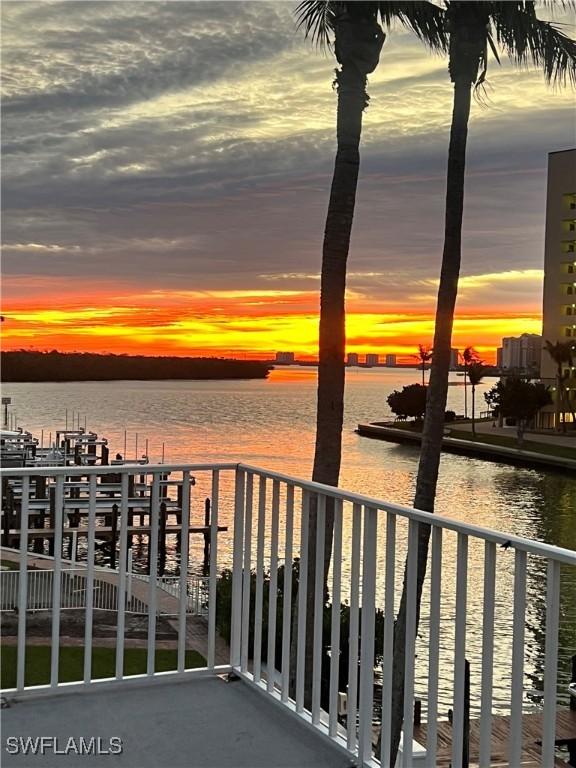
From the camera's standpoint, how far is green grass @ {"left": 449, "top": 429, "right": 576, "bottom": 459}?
4626 centimetres

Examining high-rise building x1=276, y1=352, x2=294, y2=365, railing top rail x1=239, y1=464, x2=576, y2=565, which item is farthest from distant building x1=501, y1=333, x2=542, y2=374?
railing top rail x1=239, y1=464, x2=576, y2=565

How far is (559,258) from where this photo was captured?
64.4 metres

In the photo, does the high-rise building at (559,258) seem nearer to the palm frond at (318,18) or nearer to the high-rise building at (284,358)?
the high-rise building at (284,358)

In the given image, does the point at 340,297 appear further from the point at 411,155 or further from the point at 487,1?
the point at 411,155

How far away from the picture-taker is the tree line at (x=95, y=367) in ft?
174

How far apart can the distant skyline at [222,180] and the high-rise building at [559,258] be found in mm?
1934

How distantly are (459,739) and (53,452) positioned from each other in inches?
968

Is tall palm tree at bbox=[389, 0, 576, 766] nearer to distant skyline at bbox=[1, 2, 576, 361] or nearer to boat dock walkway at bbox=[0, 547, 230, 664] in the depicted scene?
distant skyline at bbox=[1, 2, 576, 361]

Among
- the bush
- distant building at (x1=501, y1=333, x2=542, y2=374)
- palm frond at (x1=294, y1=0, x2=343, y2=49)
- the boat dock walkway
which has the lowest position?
the boat dock walkway

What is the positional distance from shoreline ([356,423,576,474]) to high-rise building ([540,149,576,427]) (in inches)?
384

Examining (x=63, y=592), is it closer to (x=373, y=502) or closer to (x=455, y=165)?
(x=455, y=165)

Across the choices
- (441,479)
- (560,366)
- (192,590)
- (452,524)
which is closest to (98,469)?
(452,524)

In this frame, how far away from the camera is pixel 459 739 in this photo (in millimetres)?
2230

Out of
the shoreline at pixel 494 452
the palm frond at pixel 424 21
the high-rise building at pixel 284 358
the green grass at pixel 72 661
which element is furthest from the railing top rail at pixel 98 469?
the high-rise building at pixel 284 358
